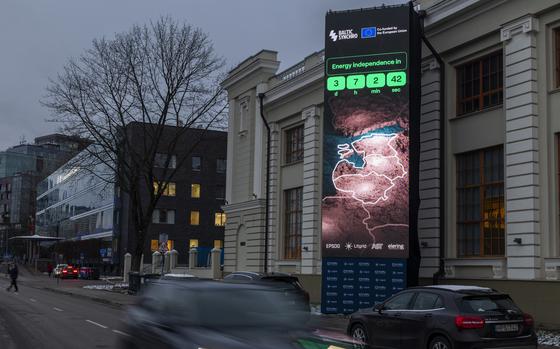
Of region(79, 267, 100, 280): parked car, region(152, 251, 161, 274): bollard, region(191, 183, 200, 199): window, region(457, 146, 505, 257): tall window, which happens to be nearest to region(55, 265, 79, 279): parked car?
region(79, 267, 100, 280): parked car

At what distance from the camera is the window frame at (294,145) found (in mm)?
31562

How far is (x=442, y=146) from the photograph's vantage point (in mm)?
22188

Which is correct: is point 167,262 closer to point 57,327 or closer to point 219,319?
point 57,327

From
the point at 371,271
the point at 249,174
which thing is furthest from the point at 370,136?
the point at 249,174

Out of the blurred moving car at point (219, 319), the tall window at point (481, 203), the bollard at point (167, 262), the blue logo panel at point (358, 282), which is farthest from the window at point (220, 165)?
the blurred moving car at point (219, 319)

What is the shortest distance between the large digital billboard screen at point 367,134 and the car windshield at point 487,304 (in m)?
9.15

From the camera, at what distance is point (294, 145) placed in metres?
32.4

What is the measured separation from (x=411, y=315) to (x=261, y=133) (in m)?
22.2

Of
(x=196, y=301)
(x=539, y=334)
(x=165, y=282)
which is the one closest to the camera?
(x=196, y=301)

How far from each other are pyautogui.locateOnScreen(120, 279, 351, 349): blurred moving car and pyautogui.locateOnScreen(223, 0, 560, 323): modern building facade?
39.9 ft

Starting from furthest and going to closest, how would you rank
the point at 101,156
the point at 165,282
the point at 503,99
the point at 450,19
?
the point at 101,156 < the point at 450,19 < the point at 503,99 < the point at 165,282

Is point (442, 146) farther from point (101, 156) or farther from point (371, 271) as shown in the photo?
point (101, 156)

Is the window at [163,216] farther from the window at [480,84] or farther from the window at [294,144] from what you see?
the window at [480,84]

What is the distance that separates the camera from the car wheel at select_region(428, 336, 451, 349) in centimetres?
1188
